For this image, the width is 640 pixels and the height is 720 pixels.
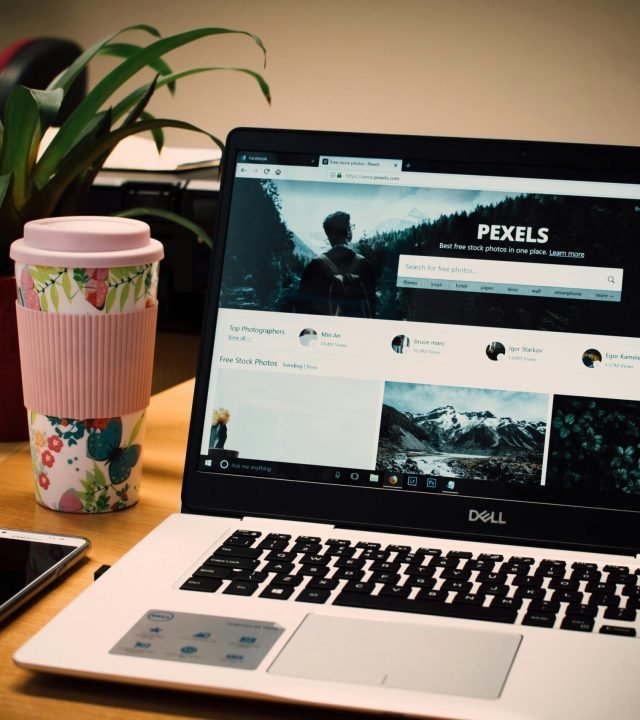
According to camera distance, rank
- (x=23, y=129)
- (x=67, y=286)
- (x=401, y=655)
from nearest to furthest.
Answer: (x=401, y=655), (x=67, y=286), (x=23, y=129)

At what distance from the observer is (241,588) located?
55cm

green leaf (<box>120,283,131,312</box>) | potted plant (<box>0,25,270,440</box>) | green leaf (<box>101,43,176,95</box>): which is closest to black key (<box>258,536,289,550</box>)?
green leaf (<box>120,283,131,312</box>)

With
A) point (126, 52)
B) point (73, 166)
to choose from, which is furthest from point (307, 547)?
point (126, 52)

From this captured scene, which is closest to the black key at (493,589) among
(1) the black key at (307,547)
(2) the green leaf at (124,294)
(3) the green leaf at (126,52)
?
(1) the black key at (307,547)

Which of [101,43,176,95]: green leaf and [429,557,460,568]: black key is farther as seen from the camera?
[101,43,176,95]: green leaf

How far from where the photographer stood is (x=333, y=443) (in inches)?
25.8

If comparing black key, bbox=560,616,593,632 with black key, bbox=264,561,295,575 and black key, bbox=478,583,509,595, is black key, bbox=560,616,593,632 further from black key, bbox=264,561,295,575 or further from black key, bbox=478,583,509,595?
black key, bbox=264,561,295,575

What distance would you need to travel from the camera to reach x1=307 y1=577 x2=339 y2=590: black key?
0.55 m

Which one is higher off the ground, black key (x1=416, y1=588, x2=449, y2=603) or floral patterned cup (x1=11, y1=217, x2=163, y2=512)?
floral patterned cup (x1=11, y1=217, x2=163, y2=512)

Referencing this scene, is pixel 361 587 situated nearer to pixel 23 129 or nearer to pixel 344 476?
pixel 344 476

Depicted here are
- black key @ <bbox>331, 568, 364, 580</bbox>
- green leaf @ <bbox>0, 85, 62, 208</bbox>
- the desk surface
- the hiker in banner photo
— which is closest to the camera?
the desk surface

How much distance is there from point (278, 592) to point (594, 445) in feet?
0.77

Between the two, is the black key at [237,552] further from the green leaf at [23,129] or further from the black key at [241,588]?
the green leaf at [23,129]

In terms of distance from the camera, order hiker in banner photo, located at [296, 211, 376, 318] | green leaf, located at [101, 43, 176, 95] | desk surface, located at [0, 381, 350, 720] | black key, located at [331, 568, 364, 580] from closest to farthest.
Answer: desk surface, located at [0, 381, 350, 720] → black key, located at [331, 568, 364, 580] → hiker in banner photo, located at [296, 211, 376, 318] → green leaf, located at [101, 43, 176, 95]
